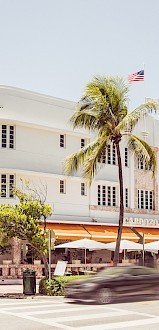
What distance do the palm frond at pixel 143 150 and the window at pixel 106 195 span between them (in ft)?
34.3

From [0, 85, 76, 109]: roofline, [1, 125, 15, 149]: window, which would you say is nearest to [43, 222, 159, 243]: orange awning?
[1, 125, 15, 149]: window

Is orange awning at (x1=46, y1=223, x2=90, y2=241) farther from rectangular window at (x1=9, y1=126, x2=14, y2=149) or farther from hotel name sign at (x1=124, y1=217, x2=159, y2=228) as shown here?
rectangular window at (x1=9, y1=126, x2=14, y2=149)

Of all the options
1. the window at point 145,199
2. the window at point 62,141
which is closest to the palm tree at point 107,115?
the window at point 62,141

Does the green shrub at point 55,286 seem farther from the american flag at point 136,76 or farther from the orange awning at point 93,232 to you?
the american flag at point 136,76

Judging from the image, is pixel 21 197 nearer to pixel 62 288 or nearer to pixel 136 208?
pixel 62 288

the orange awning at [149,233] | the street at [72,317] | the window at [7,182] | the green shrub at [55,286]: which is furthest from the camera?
the orange awning at [149,233]

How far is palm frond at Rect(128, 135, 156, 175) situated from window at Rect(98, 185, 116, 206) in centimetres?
1047

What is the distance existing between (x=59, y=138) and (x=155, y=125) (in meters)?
9.86

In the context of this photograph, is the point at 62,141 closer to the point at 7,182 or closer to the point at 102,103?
the point at 7,182

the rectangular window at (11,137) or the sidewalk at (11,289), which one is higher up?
the rectangular window at (11,137)

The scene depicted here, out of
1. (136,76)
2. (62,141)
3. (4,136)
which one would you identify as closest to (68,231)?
(62,141)

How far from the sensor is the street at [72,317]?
Result: 41.3ft

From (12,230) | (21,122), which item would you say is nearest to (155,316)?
(12,230)

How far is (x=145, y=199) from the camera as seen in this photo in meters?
40.2
